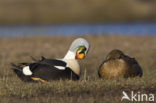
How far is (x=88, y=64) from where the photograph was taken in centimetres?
1355

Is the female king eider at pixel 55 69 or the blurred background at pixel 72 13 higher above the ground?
the blurred background at pixel 72 13

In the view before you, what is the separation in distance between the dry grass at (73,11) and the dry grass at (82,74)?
20.4m

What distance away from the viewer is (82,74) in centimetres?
1198

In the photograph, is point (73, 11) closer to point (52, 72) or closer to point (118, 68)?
point (118, 68)

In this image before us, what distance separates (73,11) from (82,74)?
30.3m

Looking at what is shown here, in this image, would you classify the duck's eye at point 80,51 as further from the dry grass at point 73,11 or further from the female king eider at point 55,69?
the dry grass at point 73,11

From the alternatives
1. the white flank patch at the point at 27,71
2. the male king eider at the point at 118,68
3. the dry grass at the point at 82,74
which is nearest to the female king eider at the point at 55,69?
the white flank patch at the point at 27,71

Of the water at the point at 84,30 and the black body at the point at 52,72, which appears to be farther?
the water at the point at 84,30

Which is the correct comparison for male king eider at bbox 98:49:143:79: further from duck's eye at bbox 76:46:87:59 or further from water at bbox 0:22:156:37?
water at bbox 0:22:156:37

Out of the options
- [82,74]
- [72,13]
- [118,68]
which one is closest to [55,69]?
[118,68]

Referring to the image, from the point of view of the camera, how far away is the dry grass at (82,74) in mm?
7121

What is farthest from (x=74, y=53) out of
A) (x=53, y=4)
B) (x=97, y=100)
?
(x=53, y=4)

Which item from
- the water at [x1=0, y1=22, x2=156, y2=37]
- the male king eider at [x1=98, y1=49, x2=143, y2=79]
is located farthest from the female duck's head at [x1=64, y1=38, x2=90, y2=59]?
the water at [x1=0, y1=22, x2=156, y2=37]

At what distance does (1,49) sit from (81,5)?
2648 cm
